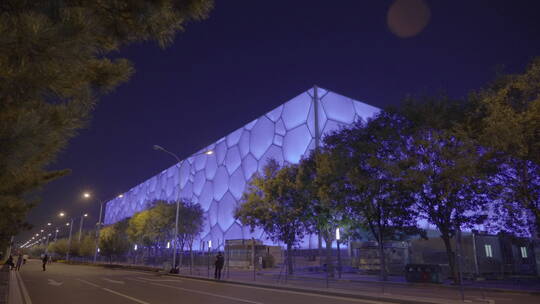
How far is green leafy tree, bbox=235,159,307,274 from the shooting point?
26.8 metres

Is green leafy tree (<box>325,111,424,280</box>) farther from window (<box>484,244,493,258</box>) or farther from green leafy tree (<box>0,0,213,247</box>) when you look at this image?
green leafy tree (<box>0,0,213,247</box>)

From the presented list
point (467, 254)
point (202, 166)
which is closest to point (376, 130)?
point (467, 254)

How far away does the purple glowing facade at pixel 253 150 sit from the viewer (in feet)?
152

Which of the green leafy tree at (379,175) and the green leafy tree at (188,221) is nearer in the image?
the green leafy tree at (379,175)

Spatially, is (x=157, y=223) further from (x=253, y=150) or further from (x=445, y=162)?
(x=445, y=162)

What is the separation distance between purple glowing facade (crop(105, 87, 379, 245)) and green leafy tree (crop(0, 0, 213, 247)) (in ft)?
95.9

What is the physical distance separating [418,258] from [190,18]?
2802cm

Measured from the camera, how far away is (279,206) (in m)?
27.3

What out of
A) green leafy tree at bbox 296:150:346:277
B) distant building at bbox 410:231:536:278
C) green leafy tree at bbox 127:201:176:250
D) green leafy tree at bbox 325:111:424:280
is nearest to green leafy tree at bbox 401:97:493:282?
green leafy tree at bbox 325:111:424:280

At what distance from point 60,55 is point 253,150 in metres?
54.7

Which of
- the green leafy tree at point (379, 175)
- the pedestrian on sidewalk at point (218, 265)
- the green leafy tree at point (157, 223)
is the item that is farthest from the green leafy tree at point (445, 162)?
the green leafy tree at point (157, 223)

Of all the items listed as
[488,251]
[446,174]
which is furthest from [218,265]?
[488,251]

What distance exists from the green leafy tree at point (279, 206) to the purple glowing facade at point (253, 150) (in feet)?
15.7

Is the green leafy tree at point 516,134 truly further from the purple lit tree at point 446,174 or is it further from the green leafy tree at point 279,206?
the green leafy tree at point 279,206
